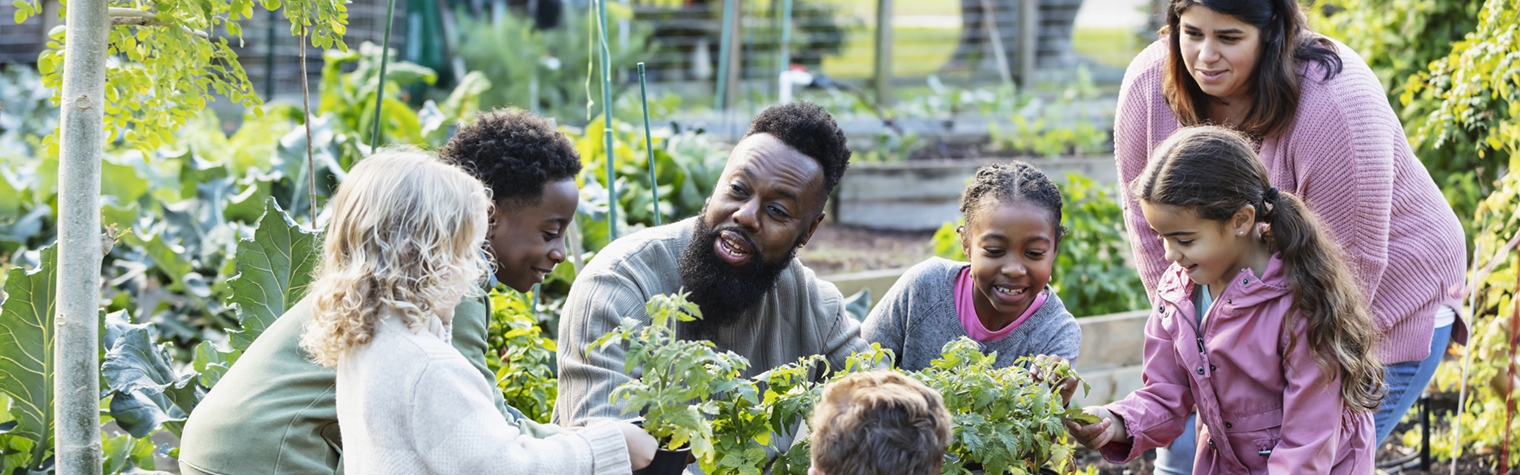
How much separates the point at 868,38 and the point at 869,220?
4.22 m

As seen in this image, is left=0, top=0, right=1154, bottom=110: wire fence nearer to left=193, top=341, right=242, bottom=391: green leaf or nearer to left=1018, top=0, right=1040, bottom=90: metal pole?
left=1018, top=0, right=1040, bottom=90: metal pole

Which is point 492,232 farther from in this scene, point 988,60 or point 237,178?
point 988,60

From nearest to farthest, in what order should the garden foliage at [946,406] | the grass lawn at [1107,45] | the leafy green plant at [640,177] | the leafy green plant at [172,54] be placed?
the garden foliage at [946,406] → the leafy green plant at [172,54] → the leafy green plant at [640,177] → the grass lawn at [1107,45]

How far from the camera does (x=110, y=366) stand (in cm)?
260

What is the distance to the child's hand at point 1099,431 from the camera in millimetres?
2266

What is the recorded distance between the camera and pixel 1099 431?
7.53 feet

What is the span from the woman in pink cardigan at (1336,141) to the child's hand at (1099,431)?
24.7 inches

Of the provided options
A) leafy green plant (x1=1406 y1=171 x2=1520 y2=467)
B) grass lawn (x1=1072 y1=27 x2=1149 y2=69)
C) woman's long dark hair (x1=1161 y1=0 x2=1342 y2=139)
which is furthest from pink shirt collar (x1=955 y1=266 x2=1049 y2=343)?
grass lawn (x1=1072 y1=27 x2=1149 y2=69)

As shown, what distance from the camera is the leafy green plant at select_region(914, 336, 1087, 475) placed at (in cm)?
196

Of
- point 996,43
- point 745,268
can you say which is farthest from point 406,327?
point 996,43

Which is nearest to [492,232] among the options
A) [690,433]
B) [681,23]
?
[690,433]

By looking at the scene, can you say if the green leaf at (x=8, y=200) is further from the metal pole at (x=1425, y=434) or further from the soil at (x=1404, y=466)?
the metal pole at (x=1425, y=434)

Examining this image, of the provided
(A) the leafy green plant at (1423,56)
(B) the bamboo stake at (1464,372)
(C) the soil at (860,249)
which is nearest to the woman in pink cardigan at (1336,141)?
(B) the bamboo stake at (1464,372)

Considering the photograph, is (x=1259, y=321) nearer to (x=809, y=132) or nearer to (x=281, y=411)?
(x=809, y=132)
